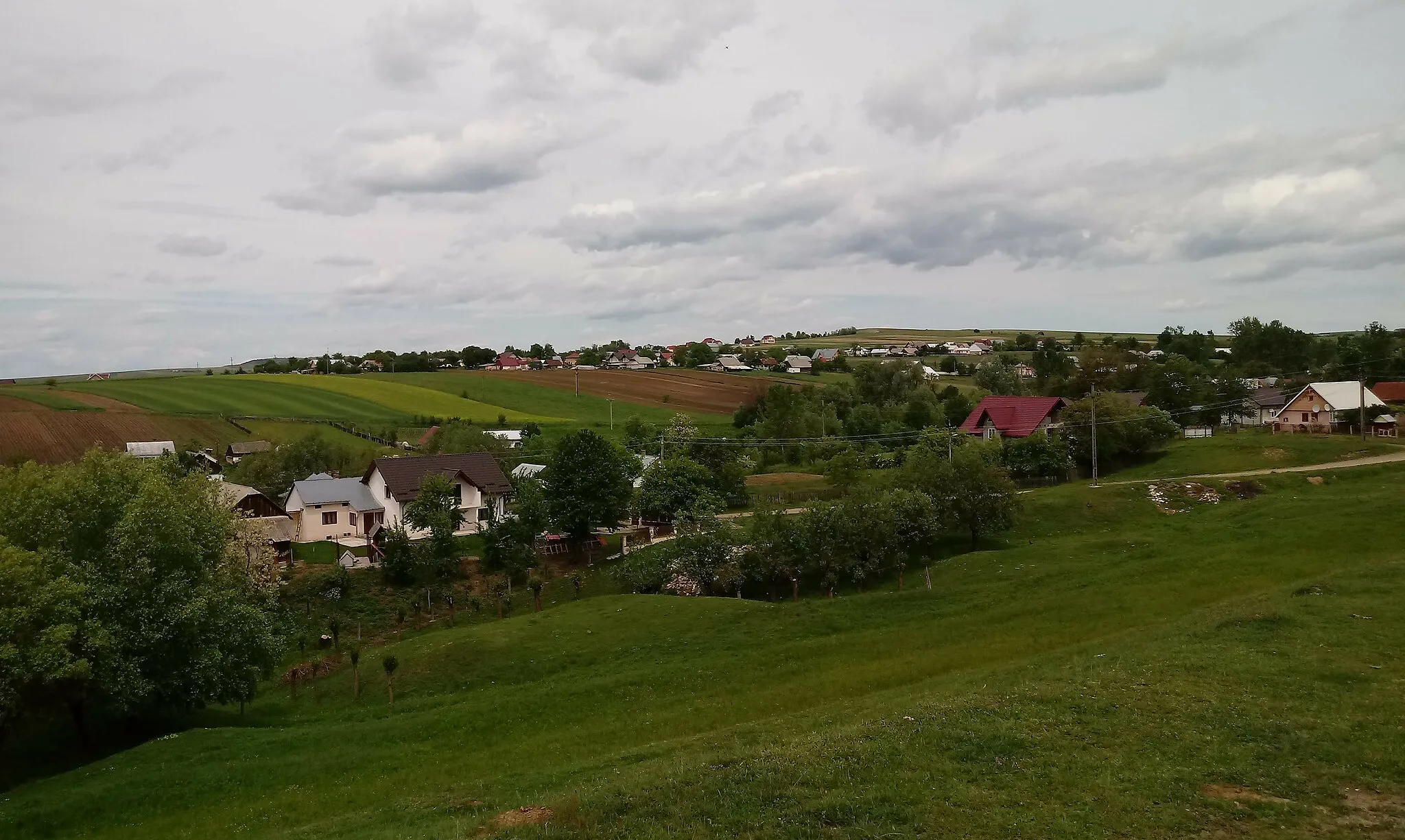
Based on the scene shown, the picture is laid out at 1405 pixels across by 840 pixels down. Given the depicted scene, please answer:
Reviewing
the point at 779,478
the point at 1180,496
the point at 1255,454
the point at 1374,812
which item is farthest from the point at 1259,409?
the point at 1374,812

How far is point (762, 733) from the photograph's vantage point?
76.5 feet

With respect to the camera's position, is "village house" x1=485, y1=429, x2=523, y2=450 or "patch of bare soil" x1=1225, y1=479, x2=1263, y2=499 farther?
"village house" x1=485, y1=429, x2=523, y2=450

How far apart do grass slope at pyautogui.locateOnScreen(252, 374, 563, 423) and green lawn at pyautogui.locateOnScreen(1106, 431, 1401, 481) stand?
83.7 meters

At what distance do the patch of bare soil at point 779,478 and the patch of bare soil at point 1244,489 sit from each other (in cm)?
3467

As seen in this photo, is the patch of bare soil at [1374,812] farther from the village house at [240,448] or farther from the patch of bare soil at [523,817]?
the village house at [240,448]

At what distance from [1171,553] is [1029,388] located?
335ft

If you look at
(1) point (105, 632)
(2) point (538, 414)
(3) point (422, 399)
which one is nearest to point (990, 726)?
(1) point (105, 632)

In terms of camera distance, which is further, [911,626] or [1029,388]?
[1029,388]

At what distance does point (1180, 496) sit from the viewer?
58.4 m

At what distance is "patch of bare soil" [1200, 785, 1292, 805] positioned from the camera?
52.2 ft

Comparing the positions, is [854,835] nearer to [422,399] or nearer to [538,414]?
[538,414]

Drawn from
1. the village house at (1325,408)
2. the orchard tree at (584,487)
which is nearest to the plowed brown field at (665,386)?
the orchard tree at (584,487)

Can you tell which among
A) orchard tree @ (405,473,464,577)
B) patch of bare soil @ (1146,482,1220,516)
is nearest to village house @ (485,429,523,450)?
orchard tree @ (405,473,464,577)

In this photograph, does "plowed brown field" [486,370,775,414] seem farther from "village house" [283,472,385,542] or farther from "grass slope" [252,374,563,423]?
"village house" [283,472,385,542]
